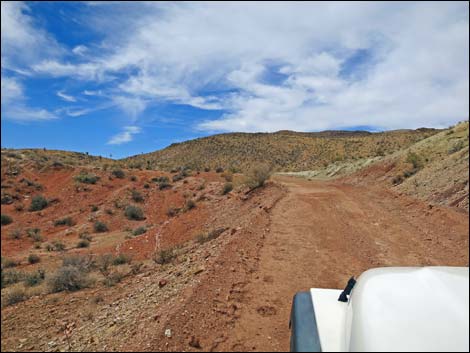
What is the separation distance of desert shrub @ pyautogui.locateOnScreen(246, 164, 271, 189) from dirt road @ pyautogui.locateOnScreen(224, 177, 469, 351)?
3658 millimetres

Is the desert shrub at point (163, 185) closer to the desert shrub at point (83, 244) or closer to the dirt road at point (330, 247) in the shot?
the desert shrub at point (83, 244)

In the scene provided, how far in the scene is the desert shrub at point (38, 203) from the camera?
833 inches

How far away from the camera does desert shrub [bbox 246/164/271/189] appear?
16594 mm

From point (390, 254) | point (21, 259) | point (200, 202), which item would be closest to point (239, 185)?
point (200, 202)

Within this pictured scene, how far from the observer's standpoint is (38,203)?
21484mm

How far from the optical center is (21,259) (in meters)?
12.9

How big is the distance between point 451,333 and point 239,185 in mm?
17239

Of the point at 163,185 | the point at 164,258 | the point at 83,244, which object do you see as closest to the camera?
the point at 164,258

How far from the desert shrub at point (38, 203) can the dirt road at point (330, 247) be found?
647 inches

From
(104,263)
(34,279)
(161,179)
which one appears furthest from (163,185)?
(34,279)

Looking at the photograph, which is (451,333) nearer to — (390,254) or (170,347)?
(170,347)

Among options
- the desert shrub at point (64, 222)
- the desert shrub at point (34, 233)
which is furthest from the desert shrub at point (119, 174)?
the desert shrub at point (34, 233)

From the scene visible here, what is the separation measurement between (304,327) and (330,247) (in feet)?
17.9

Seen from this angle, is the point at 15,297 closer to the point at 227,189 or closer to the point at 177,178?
the point at 227,189
